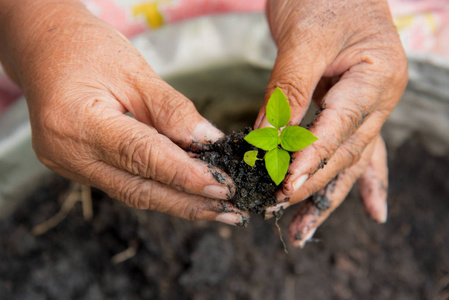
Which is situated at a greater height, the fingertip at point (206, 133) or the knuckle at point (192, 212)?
the fingertip at point (206, 133)

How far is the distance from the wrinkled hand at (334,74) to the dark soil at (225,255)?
955 millimetres

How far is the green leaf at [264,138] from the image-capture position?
3.49 ft

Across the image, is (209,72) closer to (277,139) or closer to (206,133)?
(206,133)

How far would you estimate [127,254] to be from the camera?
6.88ft

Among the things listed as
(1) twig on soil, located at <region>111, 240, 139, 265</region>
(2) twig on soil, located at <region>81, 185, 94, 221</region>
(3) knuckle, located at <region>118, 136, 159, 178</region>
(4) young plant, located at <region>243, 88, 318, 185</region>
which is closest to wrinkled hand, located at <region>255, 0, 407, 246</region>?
(4) young plant, located at <region>243, 88, 318, 185</region>

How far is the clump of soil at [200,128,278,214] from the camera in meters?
1.21

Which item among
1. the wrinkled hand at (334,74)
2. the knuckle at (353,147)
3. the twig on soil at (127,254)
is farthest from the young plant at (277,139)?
the twig on soil at (127,254)

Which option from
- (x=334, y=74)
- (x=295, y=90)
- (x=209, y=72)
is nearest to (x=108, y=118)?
Result: (x=295, y=90)

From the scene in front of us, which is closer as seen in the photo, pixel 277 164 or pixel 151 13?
pixel 277 164

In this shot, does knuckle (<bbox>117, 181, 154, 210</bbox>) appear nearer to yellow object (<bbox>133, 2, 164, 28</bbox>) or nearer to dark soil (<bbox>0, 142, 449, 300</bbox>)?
dark soil (<bbox>0, 142, 449, 300</bbox>)

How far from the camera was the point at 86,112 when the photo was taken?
45.1 inches

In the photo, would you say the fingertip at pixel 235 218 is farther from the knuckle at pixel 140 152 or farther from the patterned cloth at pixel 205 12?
the patterned cloth at pixel 205 12

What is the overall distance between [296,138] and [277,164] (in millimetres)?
105

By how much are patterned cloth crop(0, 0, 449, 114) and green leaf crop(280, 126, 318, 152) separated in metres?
1.51
